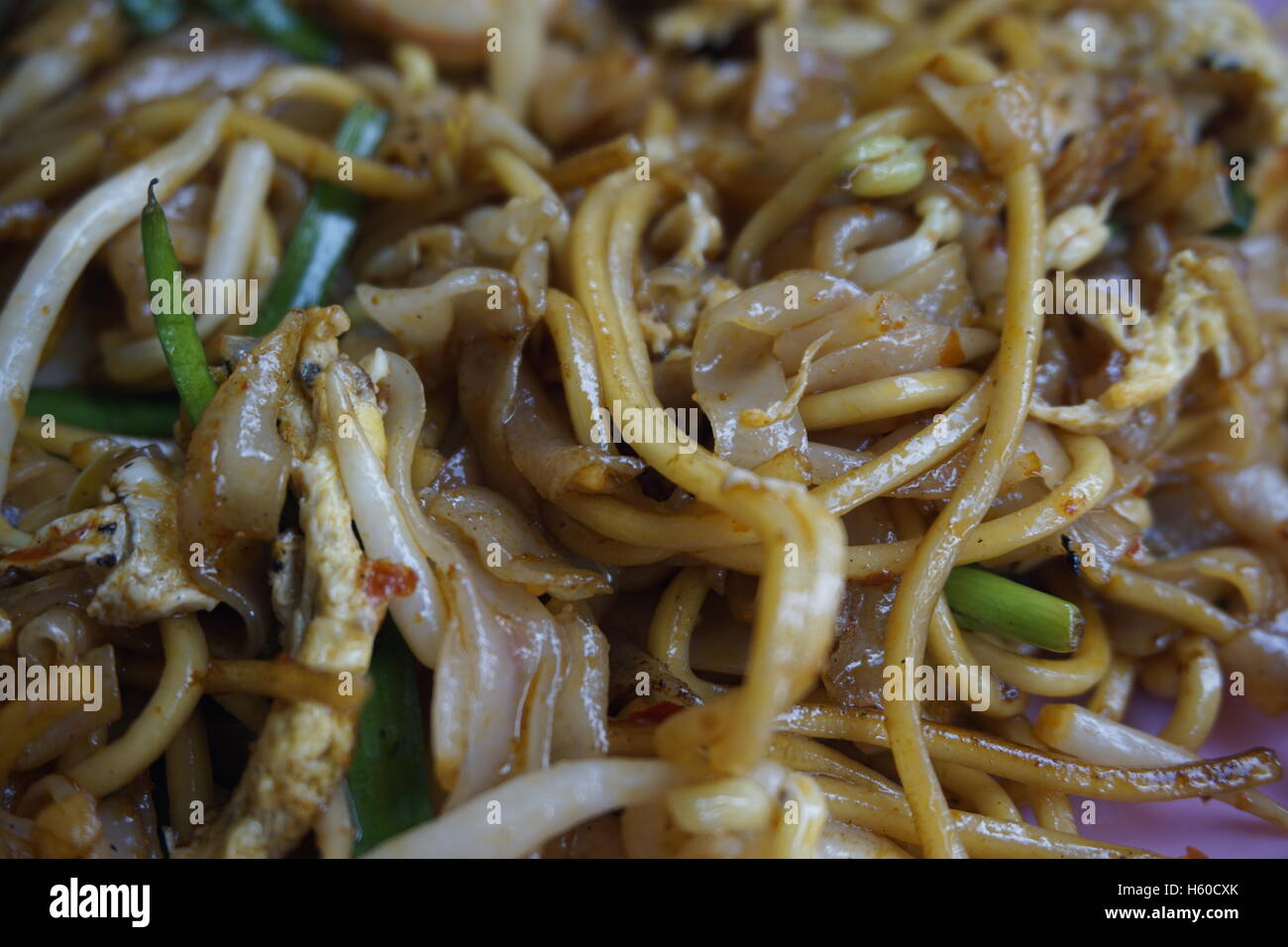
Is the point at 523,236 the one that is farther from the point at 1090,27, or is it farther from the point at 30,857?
the point at 1090,27

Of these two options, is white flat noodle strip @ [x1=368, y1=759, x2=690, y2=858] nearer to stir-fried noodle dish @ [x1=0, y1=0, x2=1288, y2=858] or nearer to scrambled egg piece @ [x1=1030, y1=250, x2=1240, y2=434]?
stir-fried noodle dish @ [x1=0, y1=0, x2=1288, y2=858]

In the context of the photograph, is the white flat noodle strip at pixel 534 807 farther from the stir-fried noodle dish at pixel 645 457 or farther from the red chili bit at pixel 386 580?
the red chili bit at pixel 386 580

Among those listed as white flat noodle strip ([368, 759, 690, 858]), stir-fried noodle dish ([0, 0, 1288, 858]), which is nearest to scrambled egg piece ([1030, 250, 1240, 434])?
stir-fried noodle dish ([0, 0, 1288, 858])

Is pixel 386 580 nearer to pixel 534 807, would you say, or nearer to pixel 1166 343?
pixel 534 807

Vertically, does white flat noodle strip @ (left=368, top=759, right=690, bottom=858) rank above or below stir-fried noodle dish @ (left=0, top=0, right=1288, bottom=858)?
below

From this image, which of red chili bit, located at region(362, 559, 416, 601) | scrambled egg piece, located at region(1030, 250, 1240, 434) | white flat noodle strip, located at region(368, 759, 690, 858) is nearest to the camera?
white flat noodle strip, located at region(368, 759, 690, 858)

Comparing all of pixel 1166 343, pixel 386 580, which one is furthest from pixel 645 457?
pixel 1166 343

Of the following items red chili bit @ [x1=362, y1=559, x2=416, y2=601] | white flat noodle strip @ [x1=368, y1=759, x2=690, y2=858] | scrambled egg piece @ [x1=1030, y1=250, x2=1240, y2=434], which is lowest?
white flat noodle strip @ [x1=368, y1=759, x2=690, y2=858]
